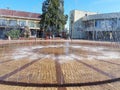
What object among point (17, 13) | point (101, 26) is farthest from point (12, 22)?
point (101, 26)

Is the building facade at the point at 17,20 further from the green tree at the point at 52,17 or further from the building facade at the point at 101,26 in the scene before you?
the building facade at the point at 101,26

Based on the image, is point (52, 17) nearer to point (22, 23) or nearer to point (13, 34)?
point (13, 34)

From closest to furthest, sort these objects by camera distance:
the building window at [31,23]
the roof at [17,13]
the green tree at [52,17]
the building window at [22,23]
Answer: the green tree at [52,17] → the roof at [17,13] → the building window at [22,23] → the building window at [31,23]

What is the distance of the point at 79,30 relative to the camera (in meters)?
53.3

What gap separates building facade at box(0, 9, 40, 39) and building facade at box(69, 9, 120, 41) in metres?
11.9

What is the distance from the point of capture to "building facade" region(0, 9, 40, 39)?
4275 cm

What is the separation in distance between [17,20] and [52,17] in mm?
10000

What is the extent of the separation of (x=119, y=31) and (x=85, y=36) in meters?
12.5

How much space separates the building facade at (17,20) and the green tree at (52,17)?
19.2 ft

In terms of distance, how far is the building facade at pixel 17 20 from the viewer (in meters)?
42.8

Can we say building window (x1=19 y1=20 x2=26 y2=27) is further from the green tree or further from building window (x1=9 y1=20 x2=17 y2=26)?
the green tree

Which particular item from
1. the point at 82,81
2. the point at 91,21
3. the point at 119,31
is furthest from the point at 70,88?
the point at 91,21

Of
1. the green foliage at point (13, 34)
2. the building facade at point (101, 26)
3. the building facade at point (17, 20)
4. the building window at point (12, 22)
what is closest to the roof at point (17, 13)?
the building facade at point (17, 20)

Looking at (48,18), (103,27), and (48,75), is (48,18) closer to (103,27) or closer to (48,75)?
(103,27)
